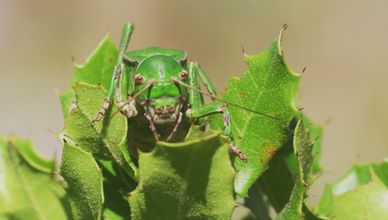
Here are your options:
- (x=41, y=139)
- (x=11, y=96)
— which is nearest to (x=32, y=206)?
(x=41, y=139)

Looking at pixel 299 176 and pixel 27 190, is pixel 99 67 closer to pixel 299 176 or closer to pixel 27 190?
pixel 27 190

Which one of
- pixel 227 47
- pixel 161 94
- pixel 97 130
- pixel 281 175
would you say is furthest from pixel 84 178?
pixel 227 47

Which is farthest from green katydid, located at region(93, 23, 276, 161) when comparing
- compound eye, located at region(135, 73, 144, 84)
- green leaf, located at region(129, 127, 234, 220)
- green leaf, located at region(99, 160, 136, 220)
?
green leaf, located at region(129, 127, 234, 220)

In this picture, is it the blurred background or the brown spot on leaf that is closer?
the brown spot on leaf

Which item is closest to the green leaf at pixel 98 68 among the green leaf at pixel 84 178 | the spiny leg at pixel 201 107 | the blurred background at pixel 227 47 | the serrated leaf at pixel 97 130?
the spiny leg at pixel 201 107

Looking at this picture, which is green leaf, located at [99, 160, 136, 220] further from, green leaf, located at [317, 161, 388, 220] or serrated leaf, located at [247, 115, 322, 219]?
green leaf, located at [317, 161, 388, 220]

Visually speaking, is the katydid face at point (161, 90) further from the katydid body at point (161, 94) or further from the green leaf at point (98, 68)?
the green leaf at point (98, 68)
